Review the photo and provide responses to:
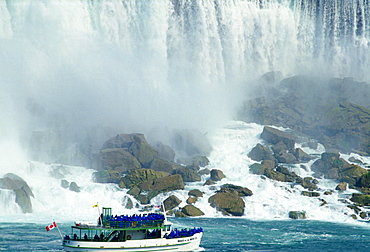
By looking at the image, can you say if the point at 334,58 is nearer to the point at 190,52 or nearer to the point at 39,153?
the point at 190,52

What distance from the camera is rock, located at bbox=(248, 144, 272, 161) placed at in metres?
87.1

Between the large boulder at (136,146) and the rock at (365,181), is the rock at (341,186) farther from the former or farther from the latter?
the large boulder at (136,146)

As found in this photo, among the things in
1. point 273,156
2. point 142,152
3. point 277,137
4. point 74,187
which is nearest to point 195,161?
point 142,152

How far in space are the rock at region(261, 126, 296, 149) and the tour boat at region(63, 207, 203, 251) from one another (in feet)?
170

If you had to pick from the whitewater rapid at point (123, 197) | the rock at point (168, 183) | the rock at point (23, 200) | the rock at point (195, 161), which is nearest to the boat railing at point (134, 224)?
the whitewater rapid at point (123, 197)

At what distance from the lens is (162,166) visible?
256 ft

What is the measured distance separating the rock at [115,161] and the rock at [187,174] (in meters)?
6.33

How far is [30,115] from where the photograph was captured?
93.3 m

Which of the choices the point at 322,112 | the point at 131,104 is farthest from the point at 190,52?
the point at 322,112

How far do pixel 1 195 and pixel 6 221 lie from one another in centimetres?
685

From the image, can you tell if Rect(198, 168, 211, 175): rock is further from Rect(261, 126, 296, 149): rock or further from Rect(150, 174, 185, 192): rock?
Rect(261, 126, 296, 149): rock

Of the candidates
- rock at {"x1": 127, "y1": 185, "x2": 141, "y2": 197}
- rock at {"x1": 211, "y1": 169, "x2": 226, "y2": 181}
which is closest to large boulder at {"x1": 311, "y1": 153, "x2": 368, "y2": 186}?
rock at {"x1": 211, "y1": 169, "x2": 226, "y2": 181}

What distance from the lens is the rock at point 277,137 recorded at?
300 ft

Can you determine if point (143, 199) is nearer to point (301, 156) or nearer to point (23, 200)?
point (23, 200)
